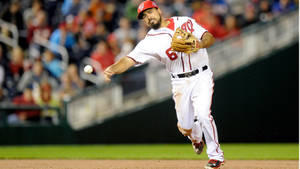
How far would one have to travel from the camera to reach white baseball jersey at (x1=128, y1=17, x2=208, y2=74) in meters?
7.15

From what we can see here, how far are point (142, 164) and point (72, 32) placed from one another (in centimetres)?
691

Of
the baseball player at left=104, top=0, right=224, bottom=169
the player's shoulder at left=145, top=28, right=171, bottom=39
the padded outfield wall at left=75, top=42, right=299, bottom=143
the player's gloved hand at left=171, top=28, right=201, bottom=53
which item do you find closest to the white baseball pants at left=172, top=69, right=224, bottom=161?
the baseball player at left=104, top=0, right=224, bottom=169

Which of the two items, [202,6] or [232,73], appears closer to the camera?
[232,73]

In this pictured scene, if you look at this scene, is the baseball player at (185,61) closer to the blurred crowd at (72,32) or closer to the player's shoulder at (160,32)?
the player's shoulder at (160,32)

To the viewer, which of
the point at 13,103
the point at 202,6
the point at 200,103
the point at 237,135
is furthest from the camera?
the point at 202,6

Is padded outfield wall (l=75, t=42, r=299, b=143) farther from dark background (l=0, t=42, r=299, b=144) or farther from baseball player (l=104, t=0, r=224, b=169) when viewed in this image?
baseball player (l=104, t=0, r=224, b=169)

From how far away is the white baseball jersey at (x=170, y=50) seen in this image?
7.15m

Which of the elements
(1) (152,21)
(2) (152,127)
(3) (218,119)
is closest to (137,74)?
(2) (152,127)

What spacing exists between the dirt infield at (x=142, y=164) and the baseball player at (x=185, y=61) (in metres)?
0.95

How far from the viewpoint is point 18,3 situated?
1535 centimetres

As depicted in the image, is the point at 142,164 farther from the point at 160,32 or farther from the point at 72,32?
the point at 72,32

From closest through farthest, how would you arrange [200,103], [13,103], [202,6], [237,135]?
1. [200,103]
2. [13,103]
3. [237,135]
4. [202,6]

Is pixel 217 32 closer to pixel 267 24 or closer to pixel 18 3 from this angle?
pixel 267 24

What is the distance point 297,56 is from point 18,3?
731cm
